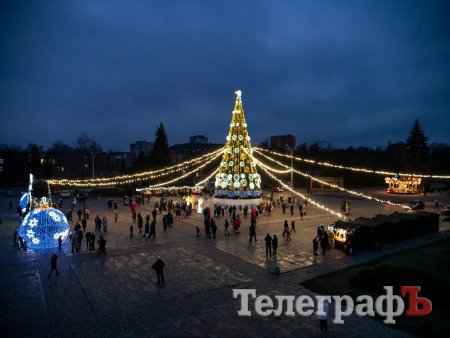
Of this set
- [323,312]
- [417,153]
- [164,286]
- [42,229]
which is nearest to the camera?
[323,312]

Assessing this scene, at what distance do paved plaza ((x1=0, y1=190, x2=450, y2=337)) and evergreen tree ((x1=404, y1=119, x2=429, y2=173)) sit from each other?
34.6 m

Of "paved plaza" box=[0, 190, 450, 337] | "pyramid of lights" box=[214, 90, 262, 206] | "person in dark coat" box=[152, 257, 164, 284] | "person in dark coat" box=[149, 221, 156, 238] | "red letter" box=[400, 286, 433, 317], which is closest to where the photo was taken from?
"paved plaza" box=[0, 190, 450, 337]

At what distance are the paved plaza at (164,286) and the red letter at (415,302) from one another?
5.01 ft

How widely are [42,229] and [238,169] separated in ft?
64.1

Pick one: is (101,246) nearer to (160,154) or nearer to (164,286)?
(164,286)

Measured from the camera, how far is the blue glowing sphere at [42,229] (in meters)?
17.5

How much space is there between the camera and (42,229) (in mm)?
17609

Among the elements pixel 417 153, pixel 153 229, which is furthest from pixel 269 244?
pixel 417 153

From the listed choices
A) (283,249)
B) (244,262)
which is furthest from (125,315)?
(283,249)

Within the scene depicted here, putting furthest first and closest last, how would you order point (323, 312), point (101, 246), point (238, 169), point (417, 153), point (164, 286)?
point (417, 153)
point (238, 169)
point (101, 246)
point (164, 286)
point (323, 312)

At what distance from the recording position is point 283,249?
17812 mm

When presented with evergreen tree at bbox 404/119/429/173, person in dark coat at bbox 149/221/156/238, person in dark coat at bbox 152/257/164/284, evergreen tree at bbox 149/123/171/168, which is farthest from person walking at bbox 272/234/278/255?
evergreen tree at bbox 404/119/429/173

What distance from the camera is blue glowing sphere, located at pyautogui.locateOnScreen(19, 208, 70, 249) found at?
687 inches

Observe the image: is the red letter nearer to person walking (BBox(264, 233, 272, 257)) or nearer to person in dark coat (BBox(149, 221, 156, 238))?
person walking (BBox(264, 233, 272, 257))
